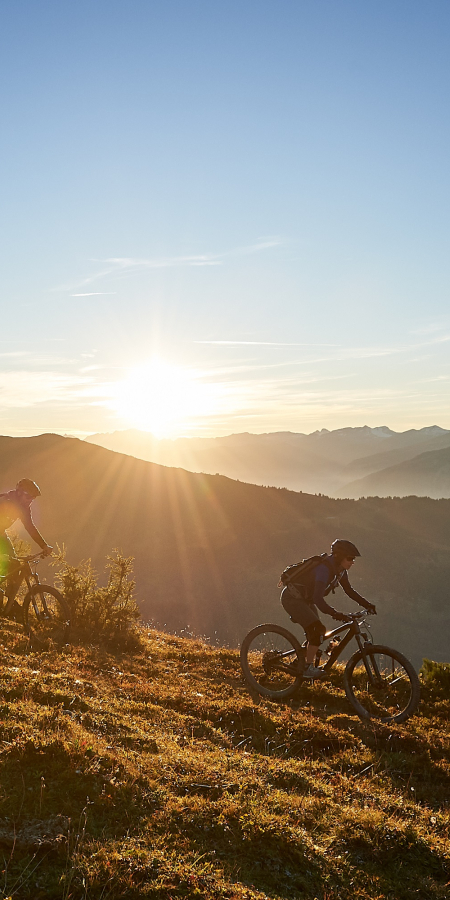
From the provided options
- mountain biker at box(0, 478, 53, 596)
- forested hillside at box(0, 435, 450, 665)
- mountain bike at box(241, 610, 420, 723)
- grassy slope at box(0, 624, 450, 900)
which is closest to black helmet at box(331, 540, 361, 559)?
mountain bike at box(241, 610, 420, 723)

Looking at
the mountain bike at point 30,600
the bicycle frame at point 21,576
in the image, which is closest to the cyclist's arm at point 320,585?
the mountain bike at point 30,600

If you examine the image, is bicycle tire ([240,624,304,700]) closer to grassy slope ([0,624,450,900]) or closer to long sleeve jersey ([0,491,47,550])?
grassy slope ([0,624,450,900])

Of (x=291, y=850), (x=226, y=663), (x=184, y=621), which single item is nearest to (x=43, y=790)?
(x=291, y=850)

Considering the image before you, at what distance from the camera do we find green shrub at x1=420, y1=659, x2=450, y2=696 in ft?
33.1

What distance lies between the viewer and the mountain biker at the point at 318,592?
883 centimetres

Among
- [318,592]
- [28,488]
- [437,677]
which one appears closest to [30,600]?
[28,488]

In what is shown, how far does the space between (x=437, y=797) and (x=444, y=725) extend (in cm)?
250

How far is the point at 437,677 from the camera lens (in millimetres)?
10383

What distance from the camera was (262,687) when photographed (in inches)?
381

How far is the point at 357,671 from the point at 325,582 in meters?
1.96

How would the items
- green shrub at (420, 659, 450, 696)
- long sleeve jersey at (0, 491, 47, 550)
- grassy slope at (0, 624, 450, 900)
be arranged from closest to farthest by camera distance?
grassy slope at (0, 624, 450, 900), green shrub at (420, 659, 450, 696), long sleeve jersey at (0, 491, 47, 550)

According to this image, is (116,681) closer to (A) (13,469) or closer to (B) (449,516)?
(A) (13,469)

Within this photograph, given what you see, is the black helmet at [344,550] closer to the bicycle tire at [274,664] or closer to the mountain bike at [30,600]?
the bicycle tire at [274,664]

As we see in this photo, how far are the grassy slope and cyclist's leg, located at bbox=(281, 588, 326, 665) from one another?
963 millimetres
